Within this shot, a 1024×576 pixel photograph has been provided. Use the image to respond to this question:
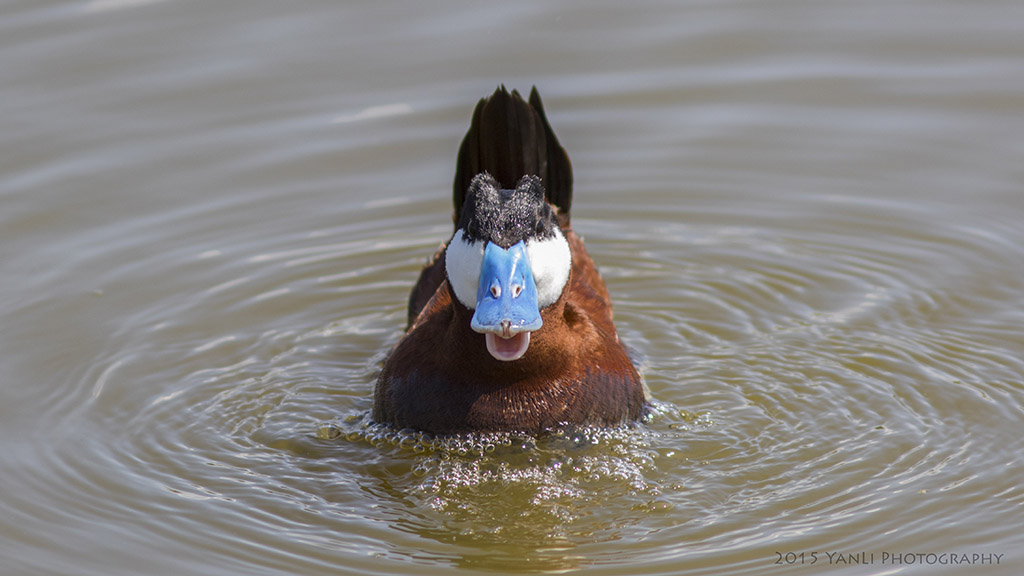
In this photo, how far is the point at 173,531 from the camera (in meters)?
6.40

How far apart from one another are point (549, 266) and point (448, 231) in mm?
3202

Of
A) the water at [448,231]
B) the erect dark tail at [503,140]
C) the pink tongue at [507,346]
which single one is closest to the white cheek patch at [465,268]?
the pink tongue at [507,346]

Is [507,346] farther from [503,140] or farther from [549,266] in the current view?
[503,140]

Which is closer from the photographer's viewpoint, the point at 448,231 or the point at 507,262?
the point at 507,262

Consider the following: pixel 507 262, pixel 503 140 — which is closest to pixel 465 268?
pixel 507 262

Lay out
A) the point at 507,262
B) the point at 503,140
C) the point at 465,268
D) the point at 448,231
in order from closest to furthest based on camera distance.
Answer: the point at 507,262 → the point at 465,268 → the point at 503,140 → the point at 448,231

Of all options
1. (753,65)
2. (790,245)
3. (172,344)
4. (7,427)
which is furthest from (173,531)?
(753,65)

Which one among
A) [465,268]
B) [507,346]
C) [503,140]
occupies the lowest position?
[507,346]

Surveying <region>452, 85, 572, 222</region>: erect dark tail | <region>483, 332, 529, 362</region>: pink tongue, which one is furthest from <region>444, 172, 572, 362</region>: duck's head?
<region>452, 85, 572, 222</region>: erect dark tail

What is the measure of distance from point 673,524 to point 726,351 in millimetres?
2028

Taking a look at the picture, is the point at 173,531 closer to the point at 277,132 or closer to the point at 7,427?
the point at 7,427

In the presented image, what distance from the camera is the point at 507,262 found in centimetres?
647

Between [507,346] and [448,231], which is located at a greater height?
[448,231]

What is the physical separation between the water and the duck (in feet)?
0.53
